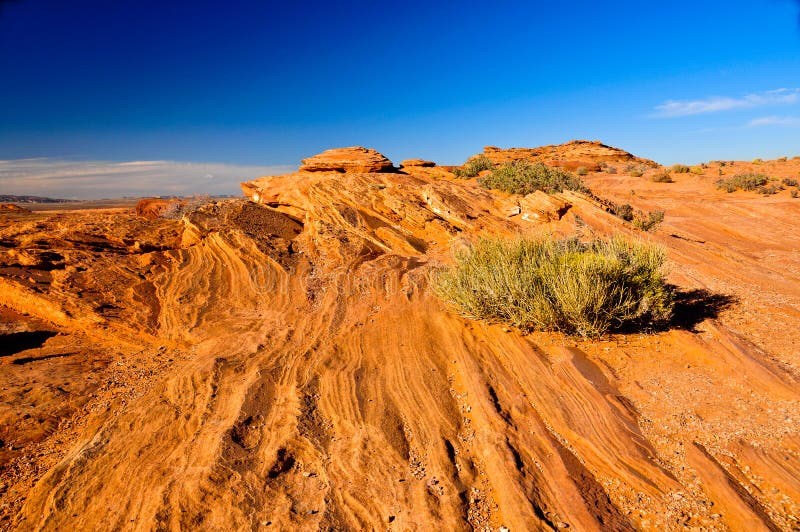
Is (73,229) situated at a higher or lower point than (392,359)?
higher

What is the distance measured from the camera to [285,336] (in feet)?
19.2

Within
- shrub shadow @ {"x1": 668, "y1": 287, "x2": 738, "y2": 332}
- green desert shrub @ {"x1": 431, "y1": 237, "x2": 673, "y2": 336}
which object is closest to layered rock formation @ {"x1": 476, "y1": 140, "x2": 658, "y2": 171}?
shrub shadow @ {"x1": 668, "y1": 287, "x2": 738, "y2": 332}

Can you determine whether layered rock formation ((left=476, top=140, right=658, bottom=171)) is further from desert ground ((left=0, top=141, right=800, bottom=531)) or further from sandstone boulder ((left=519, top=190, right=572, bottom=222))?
desert ground ((left=0, top=141, right=800, bottom=531))

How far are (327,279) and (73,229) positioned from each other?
5.86 meters

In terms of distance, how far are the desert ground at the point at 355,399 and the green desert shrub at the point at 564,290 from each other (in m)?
0.24

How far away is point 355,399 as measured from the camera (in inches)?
167

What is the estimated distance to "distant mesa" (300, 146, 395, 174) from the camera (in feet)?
54.7

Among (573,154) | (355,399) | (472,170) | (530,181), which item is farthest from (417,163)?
(573,154)

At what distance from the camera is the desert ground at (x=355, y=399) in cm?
293

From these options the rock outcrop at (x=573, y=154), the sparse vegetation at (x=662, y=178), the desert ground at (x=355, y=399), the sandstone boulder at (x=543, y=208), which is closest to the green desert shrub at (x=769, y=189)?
the sparse vegetation at (x=662, y=178)

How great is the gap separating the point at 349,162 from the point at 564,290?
1342 centimetres

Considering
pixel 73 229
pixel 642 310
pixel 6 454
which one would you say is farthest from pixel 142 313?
pixel 642 310

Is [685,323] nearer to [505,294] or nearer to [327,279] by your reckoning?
[505,294]

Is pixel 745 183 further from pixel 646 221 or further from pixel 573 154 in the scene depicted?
pixel 573 154
